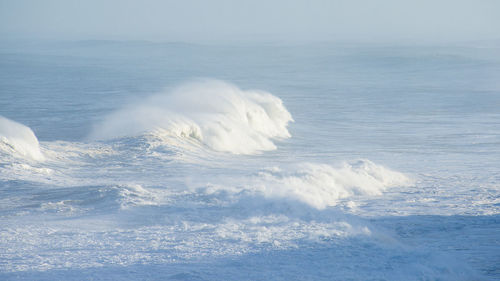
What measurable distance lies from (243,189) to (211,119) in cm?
840

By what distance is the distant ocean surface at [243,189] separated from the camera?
7562 mm

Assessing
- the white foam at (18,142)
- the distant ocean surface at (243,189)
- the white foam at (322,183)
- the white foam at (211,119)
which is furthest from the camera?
the white foam at (211,119)

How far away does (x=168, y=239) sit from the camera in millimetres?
8148

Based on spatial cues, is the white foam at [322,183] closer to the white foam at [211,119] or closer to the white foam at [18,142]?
the white foam at [211,119]

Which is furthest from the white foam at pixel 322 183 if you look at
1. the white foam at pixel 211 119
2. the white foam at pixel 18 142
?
the white foam at pixel 18 142

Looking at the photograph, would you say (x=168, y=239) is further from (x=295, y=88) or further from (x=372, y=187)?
(x=295, y=88)

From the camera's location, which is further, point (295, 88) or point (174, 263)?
point (295, 88)

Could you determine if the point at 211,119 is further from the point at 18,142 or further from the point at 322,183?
the point at 322,183

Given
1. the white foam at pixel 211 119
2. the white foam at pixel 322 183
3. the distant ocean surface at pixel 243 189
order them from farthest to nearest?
the white foam at pixel 211 119 → the white foam at pixel 322 183 → the distant ocean surface at pixel 243 189

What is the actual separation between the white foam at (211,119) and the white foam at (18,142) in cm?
212

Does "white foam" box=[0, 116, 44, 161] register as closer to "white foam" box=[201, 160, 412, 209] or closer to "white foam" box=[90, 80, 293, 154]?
"white foam" box=[90, 80, 293, 154]

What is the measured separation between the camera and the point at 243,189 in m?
10.4

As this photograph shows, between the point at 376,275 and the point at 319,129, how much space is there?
12.9 meters

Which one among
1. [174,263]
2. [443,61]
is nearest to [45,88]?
[174,263]
